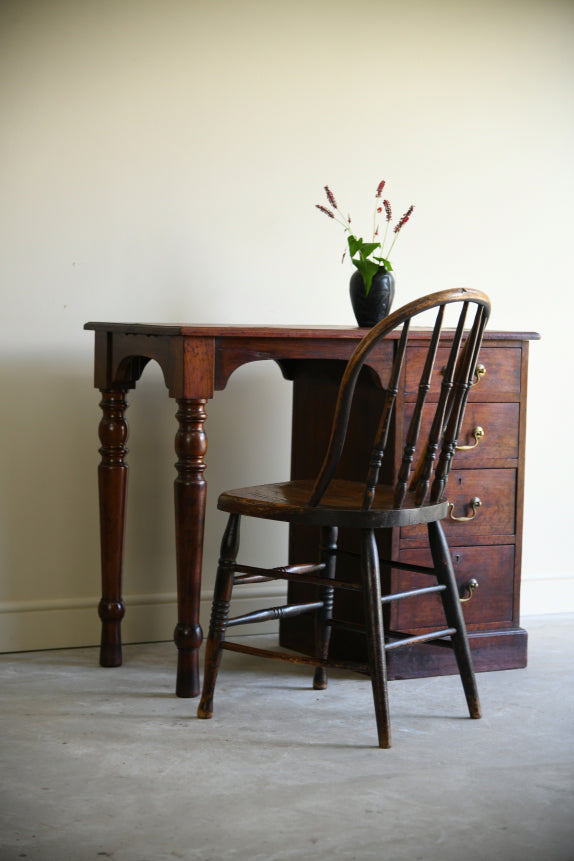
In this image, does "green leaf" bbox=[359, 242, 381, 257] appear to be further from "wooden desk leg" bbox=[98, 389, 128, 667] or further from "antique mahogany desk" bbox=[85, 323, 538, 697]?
"wooden desk leg" bbox=[98, 389, 128, 667]

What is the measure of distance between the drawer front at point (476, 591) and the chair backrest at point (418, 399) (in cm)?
38

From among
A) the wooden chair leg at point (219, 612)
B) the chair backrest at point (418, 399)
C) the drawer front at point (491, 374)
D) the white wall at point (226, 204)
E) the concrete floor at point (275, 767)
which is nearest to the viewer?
the concrete floor at point (275, 767)

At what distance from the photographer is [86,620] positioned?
9.62 ft

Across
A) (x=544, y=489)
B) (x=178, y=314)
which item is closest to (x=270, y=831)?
(x=178, y=314)

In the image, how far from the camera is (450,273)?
3336 mm

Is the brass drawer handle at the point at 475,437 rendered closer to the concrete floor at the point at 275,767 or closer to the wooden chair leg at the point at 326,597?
the wooden chair leg at the point at 326,597

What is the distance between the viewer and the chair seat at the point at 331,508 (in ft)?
7.02

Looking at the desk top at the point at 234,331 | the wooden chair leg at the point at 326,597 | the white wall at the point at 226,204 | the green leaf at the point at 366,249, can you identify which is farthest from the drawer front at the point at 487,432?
the white wall at the point at 226,204

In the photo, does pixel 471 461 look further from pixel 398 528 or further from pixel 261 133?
pixel 261 133

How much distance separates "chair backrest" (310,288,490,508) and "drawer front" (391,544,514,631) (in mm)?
376

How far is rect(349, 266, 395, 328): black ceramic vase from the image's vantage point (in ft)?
8.92

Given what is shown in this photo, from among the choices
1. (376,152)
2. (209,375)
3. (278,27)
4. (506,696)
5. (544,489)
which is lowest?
(506,696)

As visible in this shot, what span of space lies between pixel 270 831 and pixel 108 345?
4.33 feet

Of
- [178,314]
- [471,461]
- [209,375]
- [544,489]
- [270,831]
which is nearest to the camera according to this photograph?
[270,831]
